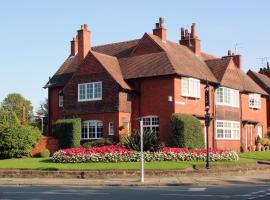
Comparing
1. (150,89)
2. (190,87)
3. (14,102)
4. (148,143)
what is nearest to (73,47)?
(150,89)

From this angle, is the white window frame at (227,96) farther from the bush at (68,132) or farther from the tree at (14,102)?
the tree at (14,102)

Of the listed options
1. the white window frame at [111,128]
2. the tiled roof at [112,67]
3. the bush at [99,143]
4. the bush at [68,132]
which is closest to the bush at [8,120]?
the bush at [68,132]

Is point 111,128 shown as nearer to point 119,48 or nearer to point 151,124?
point 151,124

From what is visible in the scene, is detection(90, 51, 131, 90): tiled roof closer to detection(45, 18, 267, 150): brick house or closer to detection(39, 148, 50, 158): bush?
detection(45, 18, 267, 150): brick house

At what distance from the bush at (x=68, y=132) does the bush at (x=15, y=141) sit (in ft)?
10.1

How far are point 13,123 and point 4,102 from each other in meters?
62.5

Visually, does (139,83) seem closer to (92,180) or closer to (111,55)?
(111,55)

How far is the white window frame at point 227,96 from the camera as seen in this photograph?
1633 inches

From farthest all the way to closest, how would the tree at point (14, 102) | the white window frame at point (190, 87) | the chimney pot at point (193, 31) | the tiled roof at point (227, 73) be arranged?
the tree at point (14, 102)
the chimney pot at point (193, 31)
the tiled roof at point (227, 73)
the white window frame at point (190, 87)

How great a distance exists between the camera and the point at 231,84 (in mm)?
42875

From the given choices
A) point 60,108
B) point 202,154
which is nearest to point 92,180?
point 202,154

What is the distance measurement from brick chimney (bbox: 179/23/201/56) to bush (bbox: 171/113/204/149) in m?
11.2

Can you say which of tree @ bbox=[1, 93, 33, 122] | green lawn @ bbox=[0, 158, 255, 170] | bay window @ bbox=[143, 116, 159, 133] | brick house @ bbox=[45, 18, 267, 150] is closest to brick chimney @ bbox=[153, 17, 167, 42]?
brick house @ bbox=[45, 18, 267, 150]

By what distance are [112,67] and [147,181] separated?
17.7 meters
